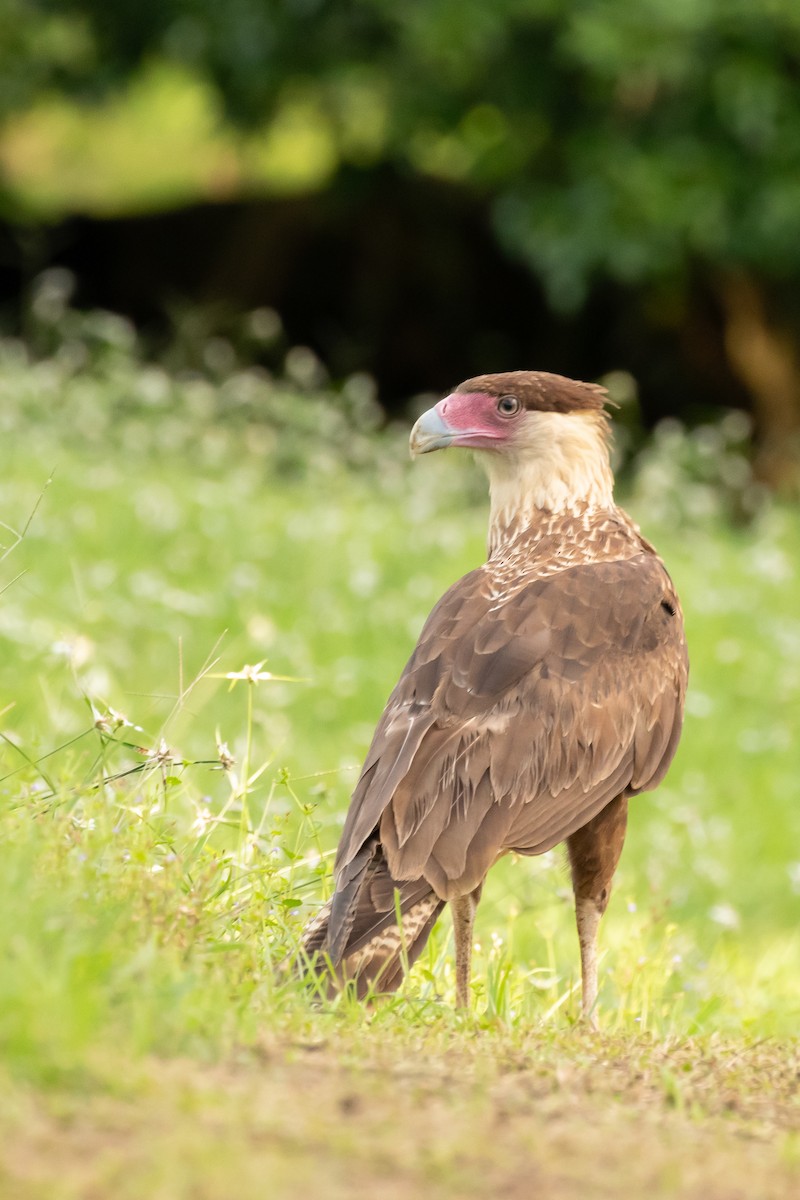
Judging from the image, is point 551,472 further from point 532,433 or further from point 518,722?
point 518,722

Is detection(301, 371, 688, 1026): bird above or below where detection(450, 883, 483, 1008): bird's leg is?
above

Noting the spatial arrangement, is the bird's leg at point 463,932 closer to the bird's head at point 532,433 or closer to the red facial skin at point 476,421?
the bird's head at point 532,433

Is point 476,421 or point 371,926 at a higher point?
point 476,421

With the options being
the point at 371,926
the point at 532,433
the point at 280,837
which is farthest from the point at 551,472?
the point at 371,926

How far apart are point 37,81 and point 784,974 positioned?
11507 millimetres

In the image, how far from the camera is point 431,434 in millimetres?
4875

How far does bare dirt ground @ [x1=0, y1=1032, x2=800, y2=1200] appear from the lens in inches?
90.5

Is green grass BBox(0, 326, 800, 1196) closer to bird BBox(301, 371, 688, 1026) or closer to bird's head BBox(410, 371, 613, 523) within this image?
bird BBox(301, 371, 688, 1026)

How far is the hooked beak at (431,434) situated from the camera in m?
4.86

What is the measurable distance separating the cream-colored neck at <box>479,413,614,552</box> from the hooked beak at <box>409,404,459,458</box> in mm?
191

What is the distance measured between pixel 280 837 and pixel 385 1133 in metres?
1.68

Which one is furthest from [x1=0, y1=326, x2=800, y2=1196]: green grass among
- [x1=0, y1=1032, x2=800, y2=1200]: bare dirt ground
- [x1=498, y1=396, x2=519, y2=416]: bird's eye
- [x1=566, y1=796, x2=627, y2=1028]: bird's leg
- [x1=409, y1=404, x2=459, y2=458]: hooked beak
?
[x1=498, y1=396, x2=519, y2=416]: bird's eye

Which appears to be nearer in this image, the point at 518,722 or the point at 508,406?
the point at 518,722

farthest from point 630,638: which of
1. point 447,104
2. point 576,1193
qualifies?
point 447,104
